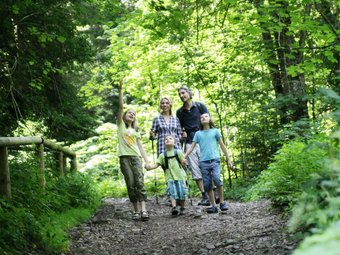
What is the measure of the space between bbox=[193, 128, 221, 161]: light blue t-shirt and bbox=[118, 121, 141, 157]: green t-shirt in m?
1.19

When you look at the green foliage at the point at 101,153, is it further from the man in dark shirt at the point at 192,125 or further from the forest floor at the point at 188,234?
the forest floor at the point at 188,234

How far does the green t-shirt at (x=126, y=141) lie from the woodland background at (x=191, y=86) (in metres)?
1.31

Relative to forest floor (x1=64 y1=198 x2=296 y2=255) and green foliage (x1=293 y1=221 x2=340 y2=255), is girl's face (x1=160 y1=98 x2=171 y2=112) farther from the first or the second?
green foliage (x1=293 y1=221 x2=340 y2=255)

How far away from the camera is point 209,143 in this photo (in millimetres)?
7746

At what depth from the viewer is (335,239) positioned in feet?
4.56

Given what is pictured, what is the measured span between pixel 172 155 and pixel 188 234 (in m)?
2.32

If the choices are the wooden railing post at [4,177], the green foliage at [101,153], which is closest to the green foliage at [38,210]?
the wooden railing post at [4,177]

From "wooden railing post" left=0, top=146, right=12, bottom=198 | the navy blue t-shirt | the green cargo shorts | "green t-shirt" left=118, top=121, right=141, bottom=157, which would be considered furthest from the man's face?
"wooden railing post" left=0, top=146, right=12, bottom=198

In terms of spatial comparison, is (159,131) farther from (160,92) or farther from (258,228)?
(160,92)

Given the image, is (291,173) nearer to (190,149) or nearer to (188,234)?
(188,234)

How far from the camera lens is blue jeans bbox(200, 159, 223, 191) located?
7.67 m

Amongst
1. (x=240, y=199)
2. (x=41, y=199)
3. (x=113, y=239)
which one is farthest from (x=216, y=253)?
(x=240, y=199)

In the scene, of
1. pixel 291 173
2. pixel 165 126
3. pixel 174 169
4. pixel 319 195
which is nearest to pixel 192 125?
pixel 165 126

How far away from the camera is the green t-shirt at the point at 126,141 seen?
309 inches
